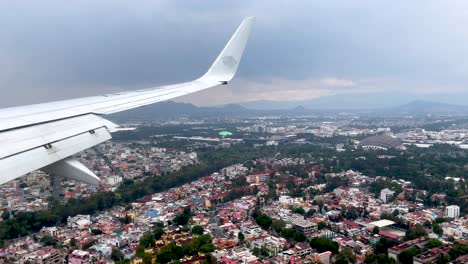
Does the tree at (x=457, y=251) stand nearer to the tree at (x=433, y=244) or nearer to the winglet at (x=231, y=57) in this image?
the tree at (x=433, y=244)

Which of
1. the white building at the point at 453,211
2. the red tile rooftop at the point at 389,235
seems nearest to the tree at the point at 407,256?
the red tile rooftop at the point at 389,235

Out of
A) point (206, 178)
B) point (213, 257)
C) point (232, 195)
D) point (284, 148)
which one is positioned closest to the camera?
point (213, 257)

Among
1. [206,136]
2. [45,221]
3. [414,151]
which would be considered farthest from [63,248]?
[206,136]

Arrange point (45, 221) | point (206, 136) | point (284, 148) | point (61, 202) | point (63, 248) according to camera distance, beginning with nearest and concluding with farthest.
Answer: point (63, 248)
point (45, 221)
point (61, 202)
point (284, 148)
point (206, 136)

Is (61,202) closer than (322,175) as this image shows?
Yes

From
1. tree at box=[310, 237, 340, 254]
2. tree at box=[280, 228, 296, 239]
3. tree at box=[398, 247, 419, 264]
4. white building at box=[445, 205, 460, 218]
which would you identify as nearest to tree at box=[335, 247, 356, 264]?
tree at box=[310, 237, 340, 254]

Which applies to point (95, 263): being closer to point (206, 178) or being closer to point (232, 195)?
point (232, 195)
